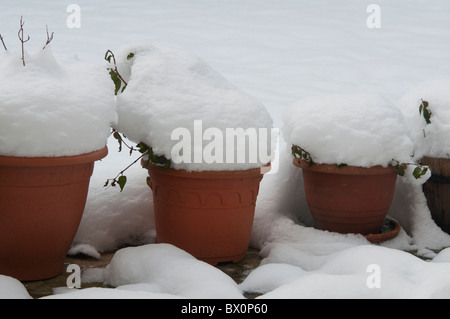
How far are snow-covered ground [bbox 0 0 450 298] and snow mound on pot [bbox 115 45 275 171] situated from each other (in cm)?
39

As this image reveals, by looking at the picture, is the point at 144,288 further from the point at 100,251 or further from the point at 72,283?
the point at 100,251

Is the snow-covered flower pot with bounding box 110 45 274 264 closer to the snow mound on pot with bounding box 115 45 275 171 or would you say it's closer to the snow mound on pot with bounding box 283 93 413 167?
the snow mound on pot with bounding box 115 45 275 171

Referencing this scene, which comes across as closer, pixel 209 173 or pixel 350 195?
pixel 209 173

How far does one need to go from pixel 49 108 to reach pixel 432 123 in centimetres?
182

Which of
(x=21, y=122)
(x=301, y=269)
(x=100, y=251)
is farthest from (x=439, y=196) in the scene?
(x=21, y=122)

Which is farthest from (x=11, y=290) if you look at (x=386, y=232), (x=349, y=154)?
(x=386, y=232)

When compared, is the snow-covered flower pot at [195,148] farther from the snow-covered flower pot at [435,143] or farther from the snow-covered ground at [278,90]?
the snow-covered flower pot at [435,143]

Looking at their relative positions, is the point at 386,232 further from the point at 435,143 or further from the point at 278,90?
the point at 278,90

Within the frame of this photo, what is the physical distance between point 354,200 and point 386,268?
2.22 feet

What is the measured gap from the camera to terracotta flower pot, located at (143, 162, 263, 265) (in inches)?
92.7

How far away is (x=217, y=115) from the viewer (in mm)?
2312

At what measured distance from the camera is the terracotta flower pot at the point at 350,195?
8.75 ft

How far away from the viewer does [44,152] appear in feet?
6.54

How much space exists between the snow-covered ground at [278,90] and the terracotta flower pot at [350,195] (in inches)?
4.1
